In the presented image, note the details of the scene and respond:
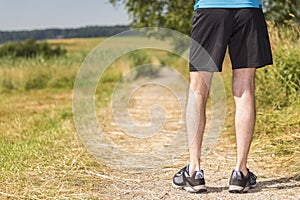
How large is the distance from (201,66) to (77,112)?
353 cm

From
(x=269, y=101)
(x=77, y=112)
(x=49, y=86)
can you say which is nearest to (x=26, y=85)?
(x=49, y=86)

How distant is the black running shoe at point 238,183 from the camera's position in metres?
2.96

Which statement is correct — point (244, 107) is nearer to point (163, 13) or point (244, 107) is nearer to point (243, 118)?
point (243, 118)

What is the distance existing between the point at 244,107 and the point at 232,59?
0.89ft

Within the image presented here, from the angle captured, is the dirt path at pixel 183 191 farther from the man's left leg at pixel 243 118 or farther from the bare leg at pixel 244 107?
the bare leg at pixel 244 107

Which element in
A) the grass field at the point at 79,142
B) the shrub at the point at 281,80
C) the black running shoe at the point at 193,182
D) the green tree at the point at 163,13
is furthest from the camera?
the green tree at the point at 163,13

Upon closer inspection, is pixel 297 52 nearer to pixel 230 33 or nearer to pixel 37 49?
pixel 230 33

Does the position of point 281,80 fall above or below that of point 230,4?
below

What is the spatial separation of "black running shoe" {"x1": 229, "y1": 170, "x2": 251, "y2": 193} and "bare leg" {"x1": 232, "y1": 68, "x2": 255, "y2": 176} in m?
0.04

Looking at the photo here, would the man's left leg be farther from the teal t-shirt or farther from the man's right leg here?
the teal t-shirt

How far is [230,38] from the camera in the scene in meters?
2.99

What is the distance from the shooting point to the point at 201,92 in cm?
299

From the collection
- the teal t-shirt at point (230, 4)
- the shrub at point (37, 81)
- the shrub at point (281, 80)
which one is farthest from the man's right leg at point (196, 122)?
the shrub at point (37, 81)

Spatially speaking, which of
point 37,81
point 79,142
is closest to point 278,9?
point 79,142
